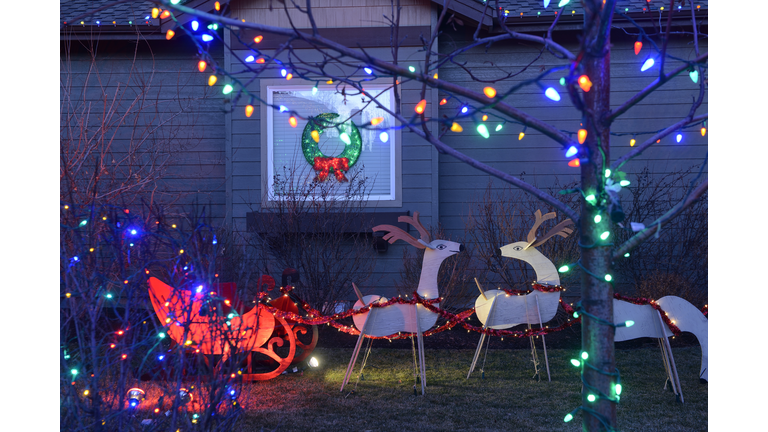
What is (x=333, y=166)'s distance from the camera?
25.5ft

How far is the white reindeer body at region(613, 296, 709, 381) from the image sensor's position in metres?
4.60

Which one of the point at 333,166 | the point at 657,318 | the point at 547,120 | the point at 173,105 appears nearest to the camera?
the point at 657,318

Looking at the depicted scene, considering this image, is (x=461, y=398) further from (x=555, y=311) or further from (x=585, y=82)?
(x=585, y=82)

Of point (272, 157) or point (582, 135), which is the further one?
point (272, 157)

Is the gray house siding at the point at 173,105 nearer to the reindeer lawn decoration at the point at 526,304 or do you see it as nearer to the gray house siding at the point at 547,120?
the gray house siding at the point at 547,120

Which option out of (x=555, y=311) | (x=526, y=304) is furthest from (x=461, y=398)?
(x=555, y=311)

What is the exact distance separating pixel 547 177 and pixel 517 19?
239 centimetres

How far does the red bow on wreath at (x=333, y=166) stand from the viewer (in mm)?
7723

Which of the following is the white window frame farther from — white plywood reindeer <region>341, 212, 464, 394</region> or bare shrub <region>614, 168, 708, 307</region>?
bare shrub <region>614, 168, 708, 307</region>

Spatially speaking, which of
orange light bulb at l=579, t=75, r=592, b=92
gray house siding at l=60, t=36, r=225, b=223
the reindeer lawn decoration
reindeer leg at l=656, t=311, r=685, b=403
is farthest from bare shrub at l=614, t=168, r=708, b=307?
gray house siding at l=60, t=36, r=225, b=223

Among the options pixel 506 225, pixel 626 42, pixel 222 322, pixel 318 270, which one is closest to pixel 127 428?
pixel 222 322

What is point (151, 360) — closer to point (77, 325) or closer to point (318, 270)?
point (77, 325)

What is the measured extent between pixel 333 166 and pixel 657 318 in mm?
4727

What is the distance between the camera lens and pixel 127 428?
2.49 m
